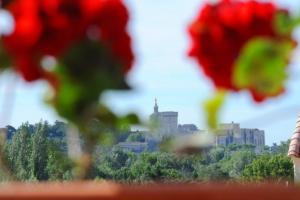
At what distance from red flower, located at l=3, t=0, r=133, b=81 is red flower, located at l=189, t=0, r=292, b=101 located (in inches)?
5.2

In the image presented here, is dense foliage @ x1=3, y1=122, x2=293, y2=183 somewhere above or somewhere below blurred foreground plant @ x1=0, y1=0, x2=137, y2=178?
above

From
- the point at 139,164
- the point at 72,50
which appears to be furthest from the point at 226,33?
the point at 139,164

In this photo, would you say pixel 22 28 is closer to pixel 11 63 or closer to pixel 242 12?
pixel 11 63

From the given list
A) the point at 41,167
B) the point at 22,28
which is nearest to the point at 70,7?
the point at 22,28

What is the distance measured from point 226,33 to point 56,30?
247mm

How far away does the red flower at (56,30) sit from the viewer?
3.51 feet

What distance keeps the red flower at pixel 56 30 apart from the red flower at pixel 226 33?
0.13m

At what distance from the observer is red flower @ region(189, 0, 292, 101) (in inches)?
46.1

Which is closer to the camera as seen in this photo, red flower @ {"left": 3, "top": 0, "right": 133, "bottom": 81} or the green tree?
red flower @ {"left": 3, "top": 0, "right": 133, "bottom": 81}

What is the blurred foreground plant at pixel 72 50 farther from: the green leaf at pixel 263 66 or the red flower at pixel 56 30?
the green leaf at pixel 263 66

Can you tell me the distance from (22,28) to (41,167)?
1863 inches

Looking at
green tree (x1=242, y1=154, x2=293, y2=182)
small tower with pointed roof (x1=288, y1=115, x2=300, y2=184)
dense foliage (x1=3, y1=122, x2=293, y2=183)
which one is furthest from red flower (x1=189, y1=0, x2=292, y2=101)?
green tree (x1=242, y1=154, x2=293, y2=182)

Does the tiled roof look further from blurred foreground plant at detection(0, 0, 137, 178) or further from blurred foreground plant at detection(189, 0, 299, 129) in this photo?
blurred foreground plant at detection(0, 0, 137, 178)

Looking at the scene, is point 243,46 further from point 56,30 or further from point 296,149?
point 296,149
